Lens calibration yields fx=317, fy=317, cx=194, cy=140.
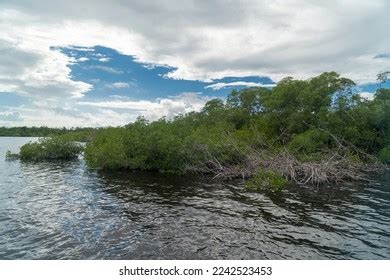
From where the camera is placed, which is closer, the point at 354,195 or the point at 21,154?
the point at 354,195

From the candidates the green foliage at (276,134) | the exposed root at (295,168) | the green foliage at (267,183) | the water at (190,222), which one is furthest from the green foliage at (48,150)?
the green foliage at (267,183)

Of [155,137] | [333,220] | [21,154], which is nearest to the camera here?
[333,220]

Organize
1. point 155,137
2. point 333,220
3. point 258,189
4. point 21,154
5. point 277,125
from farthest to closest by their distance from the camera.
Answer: point 21,154 < point 277,125 < point 155,137 < point 258,189 < point 333,220

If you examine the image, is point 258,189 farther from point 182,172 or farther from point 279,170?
point 182,172

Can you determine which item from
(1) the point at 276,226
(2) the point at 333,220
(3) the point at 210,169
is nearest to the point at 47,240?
(1) the point at 276,226

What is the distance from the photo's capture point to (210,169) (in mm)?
25984

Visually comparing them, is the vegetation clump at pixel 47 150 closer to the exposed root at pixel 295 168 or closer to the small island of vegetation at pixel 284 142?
the small island of vegetation at pixel 284 142

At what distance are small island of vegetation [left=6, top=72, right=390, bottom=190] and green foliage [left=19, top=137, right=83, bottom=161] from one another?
0.87ft

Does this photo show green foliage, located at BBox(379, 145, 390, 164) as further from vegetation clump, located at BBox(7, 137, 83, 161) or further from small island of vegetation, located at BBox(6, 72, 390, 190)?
vegetation clump, located at BBox(7, 137, 83, 161)

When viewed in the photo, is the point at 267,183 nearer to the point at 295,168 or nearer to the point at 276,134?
the point at 295,168

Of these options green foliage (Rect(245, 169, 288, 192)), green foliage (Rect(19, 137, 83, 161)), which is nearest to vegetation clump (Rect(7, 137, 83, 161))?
green foliage (Rect(19, 137, 83, 161))

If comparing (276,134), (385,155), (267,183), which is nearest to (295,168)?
(267,183)

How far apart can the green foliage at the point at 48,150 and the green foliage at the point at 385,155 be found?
1344 inches

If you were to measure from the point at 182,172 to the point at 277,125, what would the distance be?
48.5 ft
